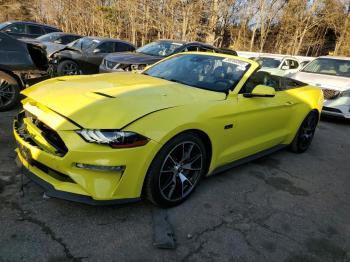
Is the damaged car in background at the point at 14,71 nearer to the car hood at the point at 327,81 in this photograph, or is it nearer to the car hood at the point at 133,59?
the car hood at the point at 133,59

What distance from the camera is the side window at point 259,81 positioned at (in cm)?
396

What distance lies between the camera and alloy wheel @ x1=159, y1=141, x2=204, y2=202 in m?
3.12

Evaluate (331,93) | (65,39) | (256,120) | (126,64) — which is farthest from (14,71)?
(65,39)

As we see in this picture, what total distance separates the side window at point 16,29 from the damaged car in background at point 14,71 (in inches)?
333

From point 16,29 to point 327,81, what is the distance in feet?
39.8

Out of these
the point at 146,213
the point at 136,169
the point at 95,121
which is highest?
the point at 95,121

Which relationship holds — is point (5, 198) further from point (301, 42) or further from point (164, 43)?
point (301, 42)

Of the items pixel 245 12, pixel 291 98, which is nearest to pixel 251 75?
pixel 291 98

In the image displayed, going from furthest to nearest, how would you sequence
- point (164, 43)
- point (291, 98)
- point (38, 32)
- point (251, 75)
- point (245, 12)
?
point (245, 12)
point (38, 32)
point (164, 43)
point (291, 98)
point (251, 75)

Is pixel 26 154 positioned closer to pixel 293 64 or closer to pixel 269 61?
pixel 269 61

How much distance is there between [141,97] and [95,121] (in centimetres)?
61

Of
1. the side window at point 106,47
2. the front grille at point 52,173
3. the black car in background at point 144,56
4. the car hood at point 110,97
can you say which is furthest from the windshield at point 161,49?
the front grille at point 52,173

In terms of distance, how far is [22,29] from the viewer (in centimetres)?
1394

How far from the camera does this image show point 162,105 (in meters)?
3.04
